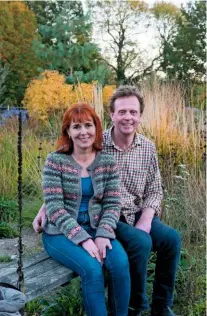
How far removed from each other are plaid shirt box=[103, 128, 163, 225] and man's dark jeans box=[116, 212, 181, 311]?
7cm

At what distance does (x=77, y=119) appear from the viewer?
2.64m

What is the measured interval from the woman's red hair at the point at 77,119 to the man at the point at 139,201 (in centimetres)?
21

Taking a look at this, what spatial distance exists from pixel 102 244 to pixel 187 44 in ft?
89.6

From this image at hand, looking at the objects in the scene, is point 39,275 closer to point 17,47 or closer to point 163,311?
point 163,311

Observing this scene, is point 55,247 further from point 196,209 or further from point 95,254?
point 196,209

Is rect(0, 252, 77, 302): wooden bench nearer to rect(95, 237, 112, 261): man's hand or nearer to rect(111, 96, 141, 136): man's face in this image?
rect(95, 237, 112, 261): man's hand

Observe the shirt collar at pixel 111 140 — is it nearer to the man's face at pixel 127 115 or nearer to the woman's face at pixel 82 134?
the man's face at pixel 127 115

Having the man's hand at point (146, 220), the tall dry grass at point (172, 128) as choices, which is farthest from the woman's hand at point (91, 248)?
the tall dry grass at point (172, 128)

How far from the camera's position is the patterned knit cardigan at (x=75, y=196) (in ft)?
8.16

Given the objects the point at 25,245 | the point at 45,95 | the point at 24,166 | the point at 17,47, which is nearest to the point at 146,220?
the point at 25,245

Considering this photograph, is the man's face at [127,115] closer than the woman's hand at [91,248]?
No

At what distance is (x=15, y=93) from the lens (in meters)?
19.6

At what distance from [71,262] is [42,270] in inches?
6.9

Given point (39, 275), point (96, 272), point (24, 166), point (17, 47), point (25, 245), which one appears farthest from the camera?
point (17, 47)
